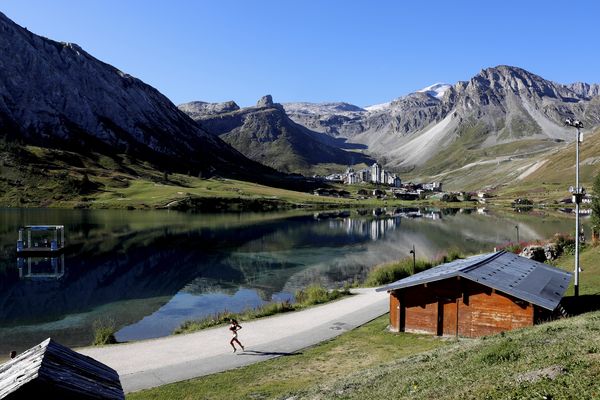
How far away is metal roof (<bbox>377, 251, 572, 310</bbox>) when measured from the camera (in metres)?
28.6

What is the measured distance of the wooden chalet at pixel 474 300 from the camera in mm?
28891

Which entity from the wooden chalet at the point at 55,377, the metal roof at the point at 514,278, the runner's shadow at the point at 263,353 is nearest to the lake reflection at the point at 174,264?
the runner's shadow at the point at 263,353

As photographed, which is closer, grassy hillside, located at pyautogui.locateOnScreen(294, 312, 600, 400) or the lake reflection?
grassy hillside, located at pyautogui.locateOnScreen(294, 312, 600, 400)

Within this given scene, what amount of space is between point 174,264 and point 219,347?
162 ft

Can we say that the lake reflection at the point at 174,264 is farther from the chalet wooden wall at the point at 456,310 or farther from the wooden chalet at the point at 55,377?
the wooden chalet at the point at 55,377

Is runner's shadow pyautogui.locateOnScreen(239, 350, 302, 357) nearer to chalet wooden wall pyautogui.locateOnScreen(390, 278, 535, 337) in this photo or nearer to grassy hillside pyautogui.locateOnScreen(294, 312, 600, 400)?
chalet wooden wall pyautogui.locateOnScreen(390, 278, 535, 337)

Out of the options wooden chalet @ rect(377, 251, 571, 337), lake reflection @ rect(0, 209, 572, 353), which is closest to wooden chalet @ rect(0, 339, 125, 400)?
wooden chalet @ rect(377, 251, 571, 337)

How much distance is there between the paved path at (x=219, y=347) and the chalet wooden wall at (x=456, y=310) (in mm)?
5144

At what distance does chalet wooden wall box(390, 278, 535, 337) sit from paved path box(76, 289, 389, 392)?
5.14 metres

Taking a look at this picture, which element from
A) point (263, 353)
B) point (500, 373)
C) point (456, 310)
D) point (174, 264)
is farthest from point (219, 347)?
point (174, 264)

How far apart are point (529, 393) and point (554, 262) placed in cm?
5217

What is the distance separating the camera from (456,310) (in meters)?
31.0

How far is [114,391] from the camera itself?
8359mm

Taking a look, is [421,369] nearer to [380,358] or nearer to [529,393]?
[529,393]
